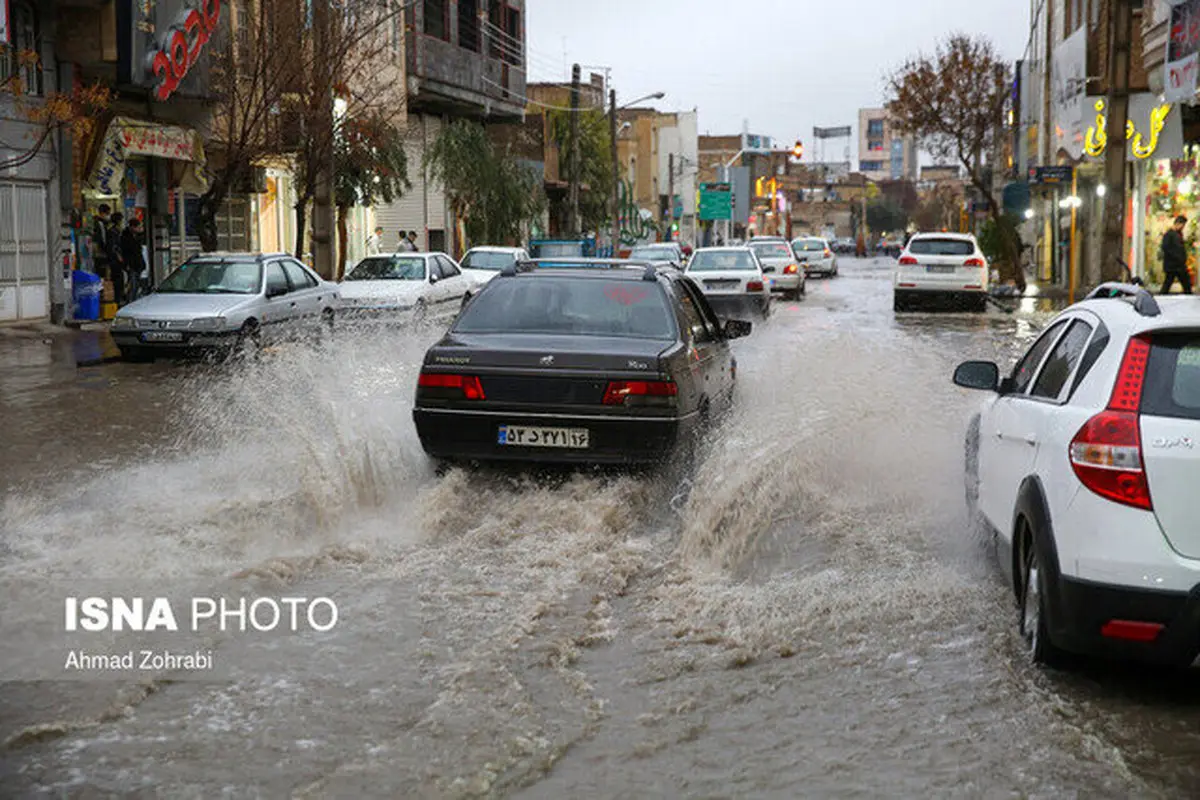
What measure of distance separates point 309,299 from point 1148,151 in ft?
52.6

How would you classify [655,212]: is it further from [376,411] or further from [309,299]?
[376,411]

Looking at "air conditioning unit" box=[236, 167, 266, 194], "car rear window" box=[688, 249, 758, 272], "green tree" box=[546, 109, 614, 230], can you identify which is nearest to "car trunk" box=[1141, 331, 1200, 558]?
"car rear window" box=[688, 249, 758, 272]

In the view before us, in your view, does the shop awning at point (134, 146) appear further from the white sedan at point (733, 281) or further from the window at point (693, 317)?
the window at point (693, 317)

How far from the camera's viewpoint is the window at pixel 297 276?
2206 cm

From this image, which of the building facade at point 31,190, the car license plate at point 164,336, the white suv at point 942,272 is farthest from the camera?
the white suv at point 942,272

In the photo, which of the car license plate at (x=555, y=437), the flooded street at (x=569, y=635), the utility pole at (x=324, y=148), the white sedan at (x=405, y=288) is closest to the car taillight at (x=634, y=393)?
the car license plate at (x=555, y=437)

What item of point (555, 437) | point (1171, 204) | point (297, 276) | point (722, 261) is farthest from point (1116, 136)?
point (555, 437)

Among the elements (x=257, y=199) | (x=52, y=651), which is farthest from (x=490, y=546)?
(x=257, y=199)

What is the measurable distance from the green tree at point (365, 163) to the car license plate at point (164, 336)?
12614 mm

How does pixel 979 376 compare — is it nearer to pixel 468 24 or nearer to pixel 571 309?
pixel 571 309

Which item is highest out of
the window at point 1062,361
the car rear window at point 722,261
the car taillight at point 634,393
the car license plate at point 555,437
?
the car rear window at point 722,261

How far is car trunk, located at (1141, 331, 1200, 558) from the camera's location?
504 centimetres

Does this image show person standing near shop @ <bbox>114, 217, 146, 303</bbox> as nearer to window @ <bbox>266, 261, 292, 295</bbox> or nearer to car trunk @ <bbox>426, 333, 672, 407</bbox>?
window @ <bbox>266, 261, 292, 295</bbox>

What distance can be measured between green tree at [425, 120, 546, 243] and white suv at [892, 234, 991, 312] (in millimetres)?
16027
